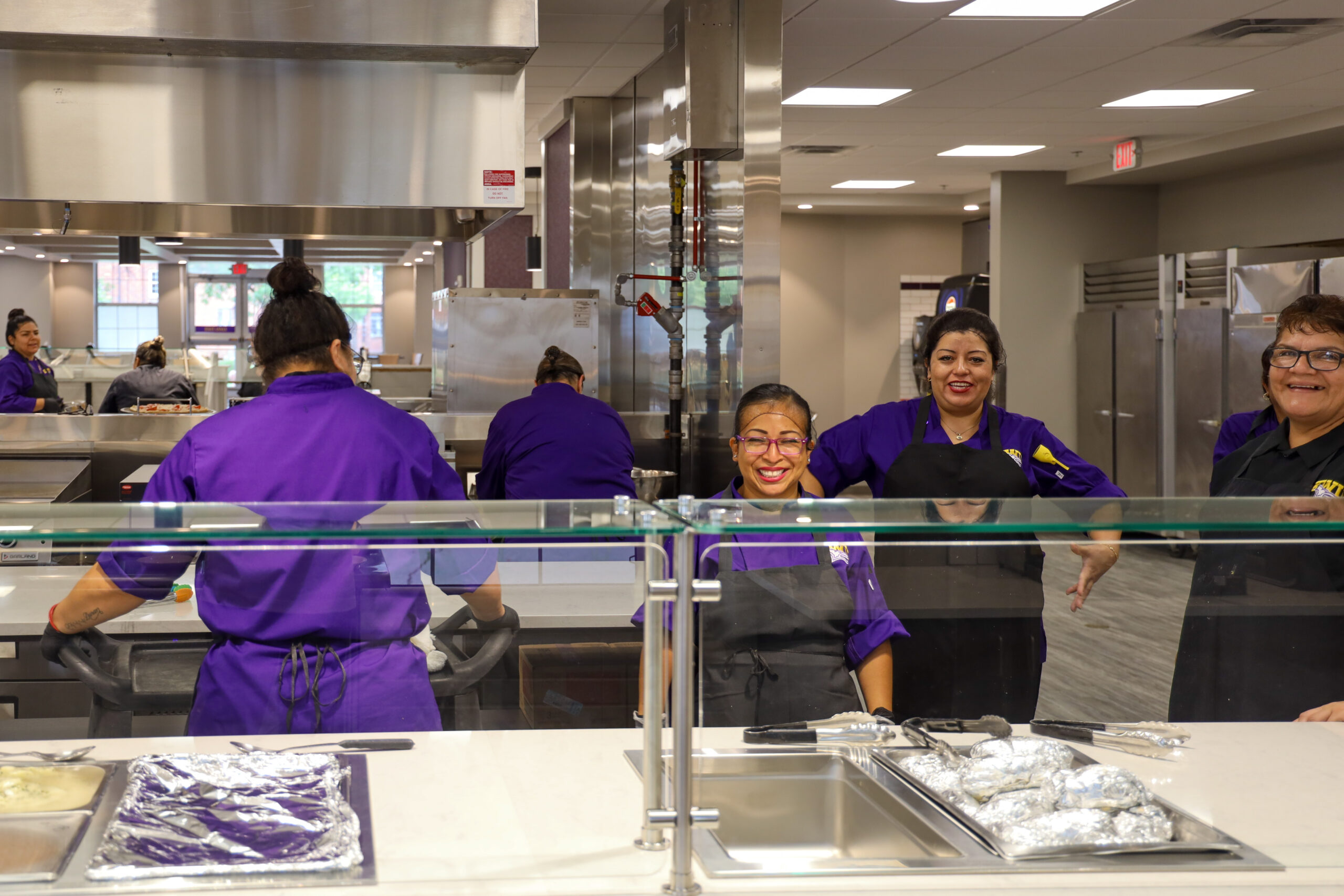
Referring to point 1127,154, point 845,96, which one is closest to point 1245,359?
point 1127,154

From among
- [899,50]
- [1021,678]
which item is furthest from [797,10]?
[1021,678]

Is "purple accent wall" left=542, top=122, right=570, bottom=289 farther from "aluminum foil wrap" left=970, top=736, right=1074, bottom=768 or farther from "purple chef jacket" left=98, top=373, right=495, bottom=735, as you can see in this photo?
"aluminum foil wrap" left=970, top=736, right=1074, bottom=768

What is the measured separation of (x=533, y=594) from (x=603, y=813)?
0.28 metres

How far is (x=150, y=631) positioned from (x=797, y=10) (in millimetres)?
3957

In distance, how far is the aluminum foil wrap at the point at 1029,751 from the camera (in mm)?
1477

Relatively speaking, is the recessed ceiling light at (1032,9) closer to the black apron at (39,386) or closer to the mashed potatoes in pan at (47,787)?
the mashed potatoes in pan at (47,787)

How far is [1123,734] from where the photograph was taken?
1596 mm

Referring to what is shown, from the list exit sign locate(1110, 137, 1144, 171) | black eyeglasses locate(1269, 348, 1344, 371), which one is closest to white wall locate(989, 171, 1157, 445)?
exit sign locate(1110, 137, 1144, 171)

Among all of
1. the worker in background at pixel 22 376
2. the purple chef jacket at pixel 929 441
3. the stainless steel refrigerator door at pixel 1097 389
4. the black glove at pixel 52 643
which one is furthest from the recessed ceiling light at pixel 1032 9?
the worker in background at pixel 22 376

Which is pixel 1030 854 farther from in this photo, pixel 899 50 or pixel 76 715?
pixel 899 50

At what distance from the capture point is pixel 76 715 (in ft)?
4.81

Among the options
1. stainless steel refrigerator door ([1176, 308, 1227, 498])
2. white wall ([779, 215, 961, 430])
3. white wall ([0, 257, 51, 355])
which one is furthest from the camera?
white wall ([0, 257, 51, 355])

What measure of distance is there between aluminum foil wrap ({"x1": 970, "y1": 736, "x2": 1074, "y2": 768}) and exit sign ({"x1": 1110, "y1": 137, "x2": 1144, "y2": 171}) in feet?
24.9

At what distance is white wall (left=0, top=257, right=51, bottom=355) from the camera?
2095 cm
